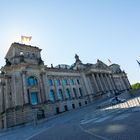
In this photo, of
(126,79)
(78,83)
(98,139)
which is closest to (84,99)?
(78,83)

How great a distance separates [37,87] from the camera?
45812 millimetres

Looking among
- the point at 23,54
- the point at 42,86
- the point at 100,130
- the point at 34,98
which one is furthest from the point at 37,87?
the point at 100,130

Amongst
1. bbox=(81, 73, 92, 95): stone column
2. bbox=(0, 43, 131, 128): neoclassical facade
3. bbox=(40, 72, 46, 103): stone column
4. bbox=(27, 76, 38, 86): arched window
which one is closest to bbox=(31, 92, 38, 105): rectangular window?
bbox=(0, 43, 131, 128): neoclassical facade

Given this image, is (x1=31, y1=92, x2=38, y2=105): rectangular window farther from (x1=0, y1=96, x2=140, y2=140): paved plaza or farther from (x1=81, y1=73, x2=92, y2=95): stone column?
(x1=0, y1=96, x2=140, y2=140): paved plaza

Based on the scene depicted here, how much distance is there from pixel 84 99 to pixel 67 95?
689 cm

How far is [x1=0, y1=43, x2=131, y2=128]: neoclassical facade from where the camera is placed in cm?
4041

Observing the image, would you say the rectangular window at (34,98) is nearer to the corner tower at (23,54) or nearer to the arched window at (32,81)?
the arched window at (32,81)

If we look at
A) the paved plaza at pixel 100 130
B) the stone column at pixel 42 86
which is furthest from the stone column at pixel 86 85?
the paved plaza at pixel 100 130

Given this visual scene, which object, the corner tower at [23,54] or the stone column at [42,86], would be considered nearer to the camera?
the stone column at [42,86]

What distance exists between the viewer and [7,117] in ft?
125

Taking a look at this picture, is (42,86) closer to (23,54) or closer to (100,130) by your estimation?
(23,54)

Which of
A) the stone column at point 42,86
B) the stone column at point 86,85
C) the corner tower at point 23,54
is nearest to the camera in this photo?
the stone column at point 42,86

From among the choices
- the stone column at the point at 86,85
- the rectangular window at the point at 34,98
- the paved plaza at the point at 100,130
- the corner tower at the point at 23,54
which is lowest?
the paved plaza at the point at 100,130

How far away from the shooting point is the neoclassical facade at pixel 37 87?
4041 cm
